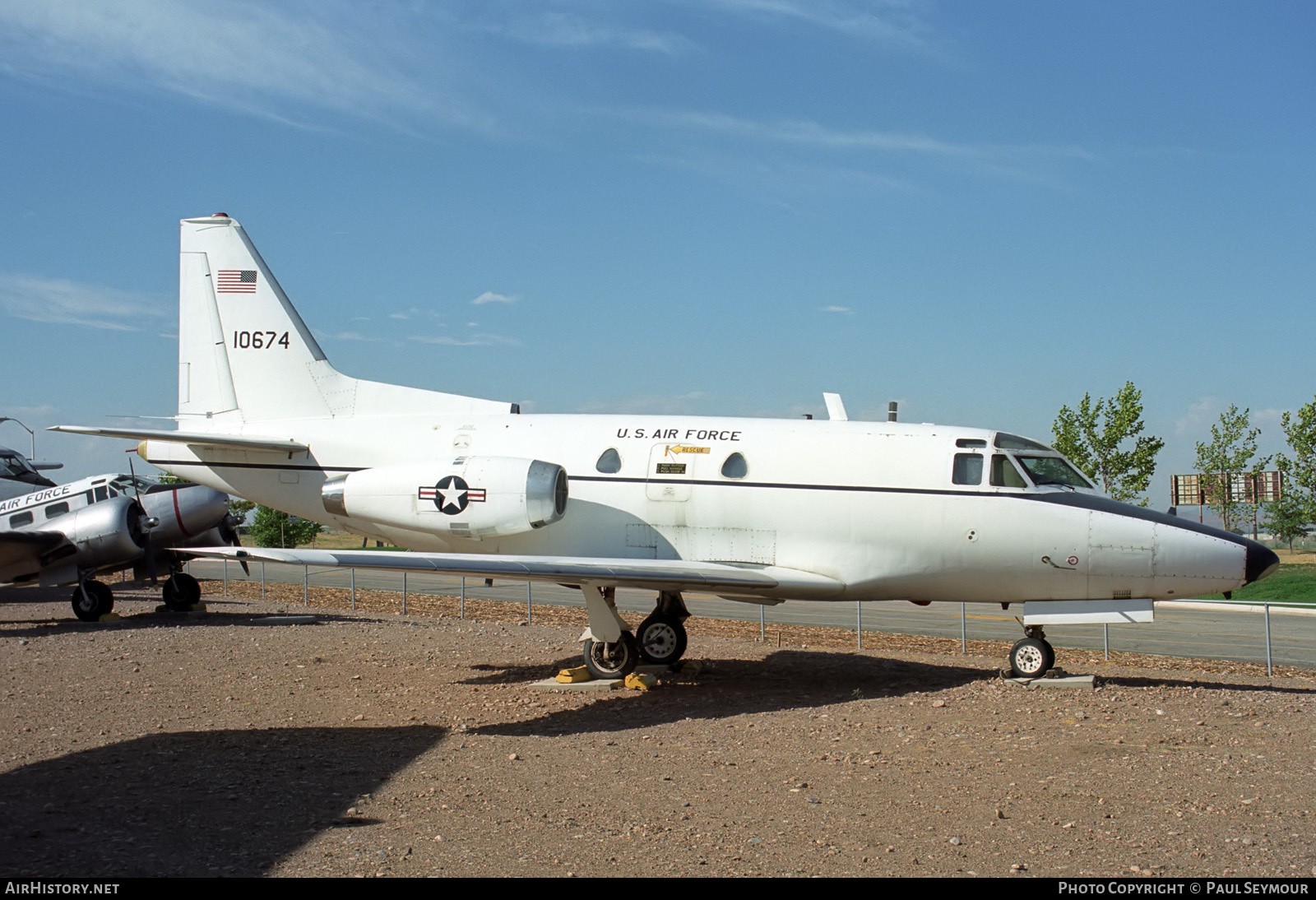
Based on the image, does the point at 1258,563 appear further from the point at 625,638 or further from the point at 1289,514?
the point at 1289,514

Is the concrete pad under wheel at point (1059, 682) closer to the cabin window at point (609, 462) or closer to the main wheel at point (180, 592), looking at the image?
the cabin window at point (609, 462)

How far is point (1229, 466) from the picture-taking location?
47156 millimetres

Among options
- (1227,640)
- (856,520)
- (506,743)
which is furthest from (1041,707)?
(1227,640)

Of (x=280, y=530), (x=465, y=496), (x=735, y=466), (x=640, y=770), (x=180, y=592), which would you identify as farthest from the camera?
(x=280, y=530)

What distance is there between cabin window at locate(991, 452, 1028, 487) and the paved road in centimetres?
387

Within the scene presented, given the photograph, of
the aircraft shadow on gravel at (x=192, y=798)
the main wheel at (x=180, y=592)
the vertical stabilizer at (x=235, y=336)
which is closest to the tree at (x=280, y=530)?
the main wheel at (x=180, y=592)

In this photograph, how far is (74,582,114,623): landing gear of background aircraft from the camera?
21.5 metres

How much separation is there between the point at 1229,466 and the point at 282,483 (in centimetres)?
4584

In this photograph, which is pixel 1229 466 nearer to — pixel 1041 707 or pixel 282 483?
pixel 1041 707

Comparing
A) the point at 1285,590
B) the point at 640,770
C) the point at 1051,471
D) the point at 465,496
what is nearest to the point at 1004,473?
the point at 1051,471

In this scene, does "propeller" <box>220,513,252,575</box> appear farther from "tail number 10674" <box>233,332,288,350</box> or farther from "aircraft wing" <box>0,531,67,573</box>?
"tail number 10674" <box>233,332,288,350</box>

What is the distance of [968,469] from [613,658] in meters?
5.35

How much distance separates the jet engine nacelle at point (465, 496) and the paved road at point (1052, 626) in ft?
9.67

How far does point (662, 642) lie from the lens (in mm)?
14227
